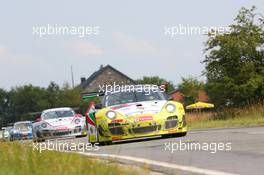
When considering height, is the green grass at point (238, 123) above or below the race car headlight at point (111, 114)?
below

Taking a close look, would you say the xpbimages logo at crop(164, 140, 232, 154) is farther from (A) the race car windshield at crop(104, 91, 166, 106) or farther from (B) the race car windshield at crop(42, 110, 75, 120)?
(B) the race car windshield at crop(42, 110, 75, 120)

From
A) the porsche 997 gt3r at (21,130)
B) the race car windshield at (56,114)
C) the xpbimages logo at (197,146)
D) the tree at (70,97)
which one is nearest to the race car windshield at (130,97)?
the xpbimages logo at (197,146)

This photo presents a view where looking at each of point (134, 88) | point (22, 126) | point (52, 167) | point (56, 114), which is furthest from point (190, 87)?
point (52, 167)

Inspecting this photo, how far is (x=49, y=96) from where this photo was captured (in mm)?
126625

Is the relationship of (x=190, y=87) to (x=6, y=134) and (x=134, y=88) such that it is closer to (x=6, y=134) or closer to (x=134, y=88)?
(x=6, y=134)

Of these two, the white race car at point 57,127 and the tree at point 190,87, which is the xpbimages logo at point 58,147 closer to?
the white race car at point 57,127

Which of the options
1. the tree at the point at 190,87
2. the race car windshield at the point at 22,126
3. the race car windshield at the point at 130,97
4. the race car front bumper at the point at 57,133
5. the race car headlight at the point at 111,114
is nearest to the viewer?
the race car headlight at the point at 111,114

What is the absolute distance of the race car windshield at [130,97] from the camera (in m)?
16.0

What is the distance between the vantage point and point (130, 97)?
1612cm

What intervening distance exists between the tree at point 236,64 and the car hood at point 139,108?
19419 millimetres

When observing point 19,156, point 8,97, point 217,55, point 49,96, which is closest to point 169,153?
point 19,156

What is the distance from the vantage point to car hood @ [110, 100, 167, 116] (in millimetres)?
15023

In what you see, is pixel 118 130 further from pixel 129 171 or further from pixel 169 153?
pixel 129 171

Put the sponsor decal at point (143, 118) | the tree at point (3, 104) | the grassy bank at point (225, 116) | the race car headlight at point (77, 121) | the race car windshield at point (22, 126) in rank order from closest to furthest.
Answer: the sponsor decal at point (143, 118)
the race car headlight at point (77, 121)
the grassy bank at point (225, 116)
the race car windshield at point (22, 126)
the tree at point (3, 104)
